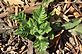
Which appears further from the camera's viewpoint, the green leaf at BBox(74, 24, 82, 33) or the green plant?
the green leaf at BBox(74, 24, 82, 33)

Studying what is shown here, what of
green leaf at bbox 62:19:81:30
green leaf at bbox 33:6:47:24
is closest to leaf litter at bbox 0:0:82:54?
green leaf at bbox 62:19:81:30

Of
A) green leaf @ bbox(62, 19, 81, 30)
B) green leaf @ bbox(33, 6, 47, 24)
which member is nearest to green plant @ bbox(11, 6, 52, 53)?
green leaf @ bbox(33, 6, 47, 24)

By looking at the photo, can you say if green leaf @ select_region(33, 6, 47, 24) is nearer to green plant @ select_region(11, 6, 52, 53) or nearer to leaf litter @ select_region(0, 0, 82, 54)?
green plant @ select_region(11, 6, 52, 53)

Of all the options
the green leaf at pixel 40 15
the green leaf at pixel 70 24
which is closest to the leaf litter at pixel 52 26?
the green leaf at pixel 70 24

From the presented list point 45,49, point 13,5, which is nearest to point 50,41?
point 45,49

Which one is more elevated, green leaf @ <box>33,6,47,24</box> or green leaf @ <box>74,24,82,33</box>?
green leaf @ <box>33,6,47,24</box>

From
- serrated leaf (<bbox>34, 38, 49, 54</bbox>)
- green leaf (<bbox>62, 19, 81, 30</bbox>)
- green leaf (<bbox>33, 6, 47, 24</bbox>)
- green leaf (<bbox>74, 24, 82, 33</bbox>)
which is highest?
green leaf (<bbox>33, 6, 47, 24</bbox>)

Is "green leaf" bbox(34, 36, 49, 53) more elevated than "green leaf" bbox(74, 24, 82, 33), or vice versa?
"green leaf" bbox(74, 24, 82, 33)

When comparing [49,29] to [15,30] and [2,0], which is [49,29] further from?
[2,0]

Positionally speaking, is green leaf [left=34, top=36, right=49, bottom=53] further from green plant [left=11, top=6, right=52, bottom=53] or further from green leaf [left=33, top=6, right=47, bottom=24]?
green leaf [left=33, top=6, right=47, bottom=24]
